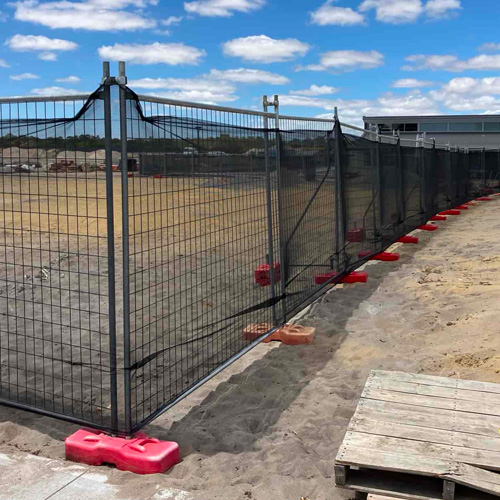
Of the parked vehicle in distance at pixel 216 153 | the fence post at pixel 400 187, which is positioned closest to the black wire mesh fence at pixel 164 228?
the parked vehicle in distance at pixel 216 153

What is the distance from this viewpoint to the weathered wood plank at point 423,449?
330 cm

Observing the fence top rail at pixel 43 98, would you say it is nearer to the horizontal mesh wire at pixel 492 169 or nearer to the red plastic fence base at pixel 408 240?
the red plastic fence base at pixel 408 240

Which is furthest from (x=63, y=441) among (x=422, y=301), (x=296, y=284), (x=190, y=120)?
(x=422, y=301)

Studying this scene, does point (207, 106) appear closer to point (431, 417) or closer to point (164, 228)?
point (164, 228)

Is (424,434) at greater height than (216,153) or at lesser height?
lesser

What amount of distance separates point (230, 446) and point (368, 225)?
20.9 ft

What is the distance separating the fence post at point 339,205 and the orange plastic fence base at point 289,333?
6.79ft

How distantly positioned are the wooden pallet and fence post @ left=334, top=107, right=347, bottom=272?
4140 mm

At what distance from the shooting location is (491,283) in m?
8.23

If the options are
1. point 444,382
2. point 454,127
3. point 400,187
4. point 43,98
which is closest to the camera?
point 43,98

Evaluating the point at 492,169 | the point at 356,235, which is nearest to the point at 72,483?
the point at 356,235

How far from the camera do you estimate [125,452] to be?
376 centimetres

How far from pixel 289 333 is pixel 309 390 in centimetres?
120

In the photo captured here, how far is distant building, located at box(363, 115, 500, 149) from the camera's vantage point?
5141 centimetres
